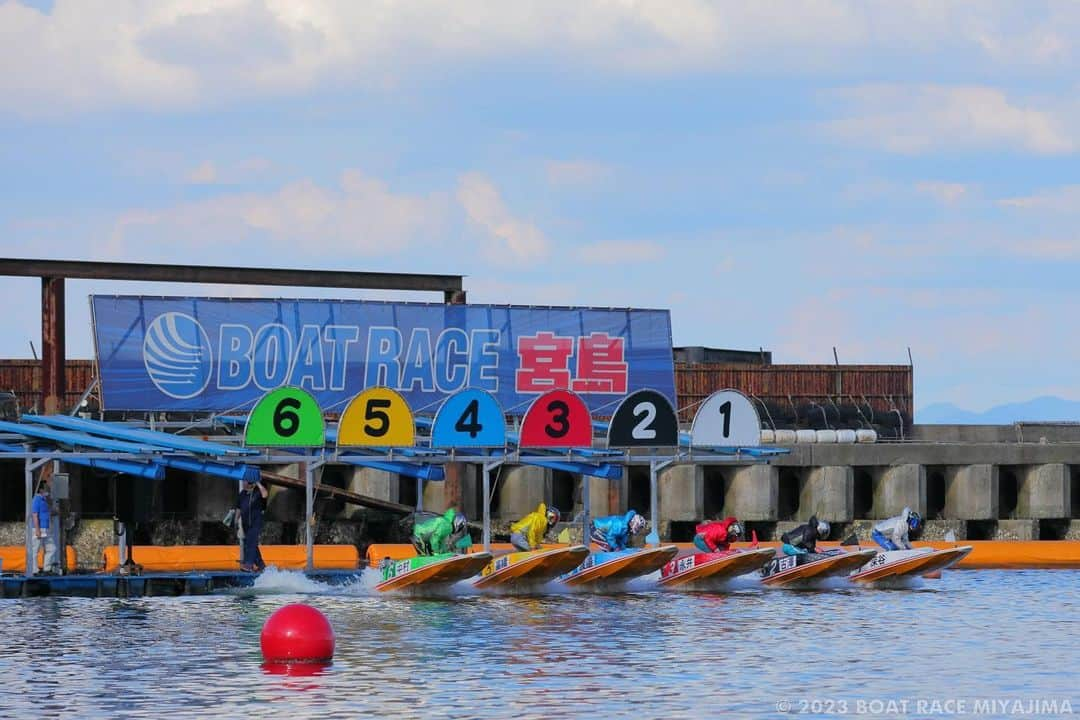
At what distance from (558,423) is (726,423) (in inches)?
143

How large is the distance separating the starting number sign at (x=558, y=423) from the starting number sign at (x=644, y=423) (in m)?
0.56

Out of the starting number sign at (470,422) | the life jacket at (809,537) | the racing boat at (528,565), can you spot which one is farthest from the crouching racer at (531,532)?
the life jacket at (809,537)

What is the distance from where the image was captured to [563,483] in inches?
2062

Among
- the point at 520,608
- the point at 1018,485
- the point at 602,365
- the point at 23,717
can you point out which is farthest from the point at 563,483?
the point at 23,717

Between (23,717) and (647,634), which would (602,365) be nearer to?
(647,634)

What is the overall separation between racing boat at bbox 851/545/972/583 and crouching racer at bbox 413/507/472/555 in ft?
27.5

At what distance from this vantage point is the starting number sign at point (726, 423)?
128 feet

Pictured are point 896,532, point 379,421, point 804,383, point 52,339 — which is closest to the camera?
point 379,421

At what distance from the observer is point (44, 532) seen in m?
35.8

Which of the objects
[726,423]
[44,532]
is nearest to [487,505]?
[726,423]

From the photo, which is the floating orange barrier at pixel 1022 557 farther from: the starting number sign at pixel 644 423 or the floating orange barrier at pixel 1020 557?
the starting number sign at pixel 644 423

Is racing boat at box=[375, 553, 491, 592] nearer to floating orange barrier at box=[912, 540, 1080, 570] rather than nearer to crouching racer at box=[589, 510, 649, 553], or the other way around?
crouching racer at box=[589, 510, 649, 553]

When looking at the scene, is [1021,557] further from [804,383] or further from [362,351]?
[804,383]

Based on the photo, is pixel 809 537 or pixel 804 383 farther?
pixel 804 383
